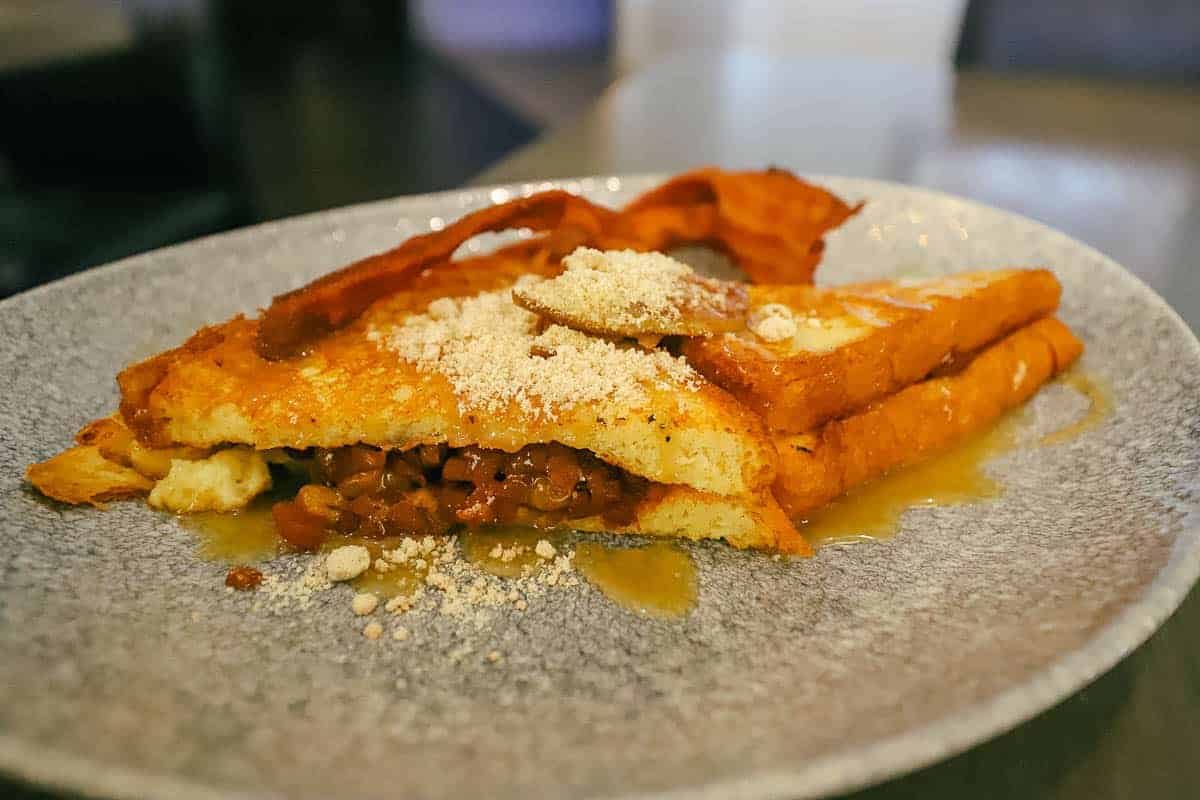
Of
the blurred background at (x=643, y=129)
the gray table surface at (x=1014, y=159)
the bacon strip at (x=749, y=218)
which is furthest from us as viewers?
the blurred background at (x=643, y=129)

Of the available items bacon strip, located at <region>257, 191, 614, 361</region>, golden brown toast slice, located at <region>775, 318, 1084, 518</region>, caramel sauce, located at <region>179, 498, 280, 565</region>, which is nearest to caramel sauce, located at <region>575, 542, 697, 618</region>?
golden brown toast slice, located at <region>775, 318, 1084, 518</region>

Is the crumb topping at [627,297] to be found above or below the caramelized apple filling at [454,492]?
above

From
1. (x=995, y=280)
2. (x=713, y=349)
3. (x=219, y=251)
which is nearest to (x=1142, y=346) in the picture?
(x=995, y=280)

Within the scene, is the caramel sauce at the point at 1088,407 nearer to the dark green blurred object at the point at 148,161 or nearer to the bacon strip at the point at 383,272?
the bacon strip at the point at 383,272

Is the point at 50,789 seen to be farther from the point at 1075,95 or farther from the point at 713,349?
the point at 1075,95

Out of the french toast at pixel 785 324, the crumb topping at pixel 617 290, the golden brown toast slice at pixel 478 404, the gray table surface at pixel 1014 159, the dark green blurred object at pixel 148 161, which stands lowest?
the dark green blurred object at pixel 148 161

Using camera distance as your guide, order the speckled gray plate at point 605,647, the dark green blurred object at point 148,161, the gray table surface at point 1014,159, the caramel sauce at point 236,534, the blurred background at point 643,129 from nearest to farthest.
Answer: the speckled gray plate at point 605,647 → the gray table surface at point 1014,159 → the caramel sauce at point 236,534 → the blurred background at point 643,129 → the dark green blurred object at point 148,161

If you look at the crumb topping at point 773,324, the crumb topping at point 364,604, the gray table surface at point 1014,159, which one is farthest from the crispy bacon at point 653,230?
the gray table surface at point 1014,159
